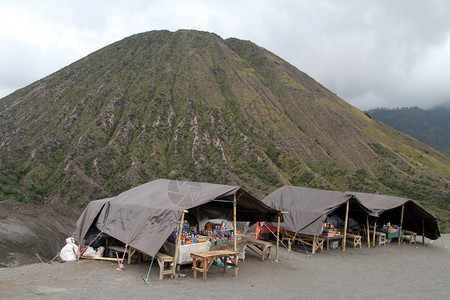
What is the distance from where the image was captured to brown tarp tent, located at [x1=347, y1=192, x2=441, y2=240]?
19438 mm

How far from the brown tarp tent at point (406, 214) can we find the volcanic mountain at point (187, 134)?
58.0ft

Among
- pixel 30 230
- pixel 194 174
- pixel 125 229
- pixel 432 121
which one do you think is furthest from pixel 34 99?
pixel 432 121

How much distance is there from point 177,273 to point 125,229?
2.67 m

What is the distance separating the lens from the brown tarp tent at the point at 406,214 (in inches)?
765

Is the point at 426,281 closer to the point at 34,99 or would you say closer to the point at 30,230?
the point at 30,230

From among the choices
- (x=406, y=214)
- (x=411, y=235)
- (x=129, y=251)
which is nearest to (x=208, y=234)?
(x=129, y=251)

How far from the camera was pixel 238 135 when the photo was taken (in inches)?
2019

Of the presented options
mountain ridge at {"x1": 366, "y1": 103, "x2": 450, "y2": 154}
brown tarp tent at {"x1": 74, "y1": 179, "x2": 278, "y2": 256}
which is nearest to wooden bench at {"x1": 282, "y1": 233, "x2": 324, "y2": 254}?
brown tarp tent at {"x1": 74, "y1": 179, "x2": 278, "y2": 256}

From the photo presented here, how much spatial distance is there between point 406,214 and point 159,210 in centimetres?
1685

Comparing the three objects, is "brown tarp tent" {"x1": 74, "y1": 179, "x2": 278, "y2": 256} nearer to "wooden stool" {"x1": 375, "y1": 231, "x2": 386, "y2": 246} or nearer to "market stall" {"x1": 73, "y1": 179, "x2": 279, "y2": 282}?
"market stall" {"x1": 73, "y1": 179, "x2": 279, "y2": 282}

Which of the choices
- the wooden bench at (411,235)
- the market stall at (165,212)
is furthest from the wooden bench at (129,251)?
the wooden bench at (411,235)

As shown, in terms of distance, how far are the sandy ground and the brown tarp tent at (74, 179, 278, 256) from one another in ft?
4.03

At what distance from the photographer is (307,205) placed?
16812mm

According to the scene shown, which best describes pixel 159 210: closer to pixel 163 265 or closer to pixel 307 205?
pixel 163 265
